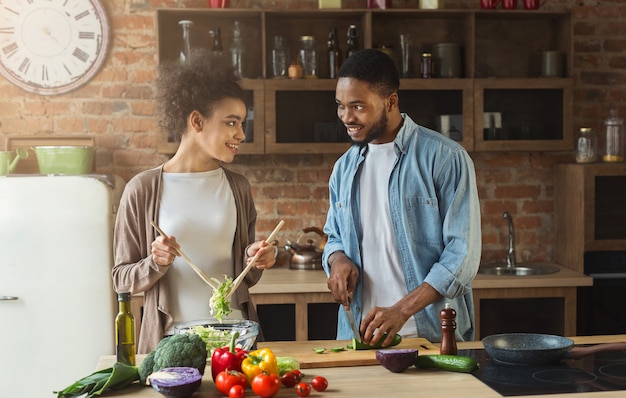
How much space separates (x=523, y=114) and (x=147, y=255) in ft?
8.57

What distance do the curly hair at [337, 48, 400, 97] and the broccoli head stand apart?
3.60 feet

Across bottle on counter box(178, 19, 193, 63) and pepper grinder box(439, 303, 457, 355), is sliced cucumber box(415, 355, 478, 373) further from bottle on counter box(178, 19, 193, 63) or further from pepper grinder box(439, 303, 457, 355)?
bottle on counter box(178, 19, 193, 63)

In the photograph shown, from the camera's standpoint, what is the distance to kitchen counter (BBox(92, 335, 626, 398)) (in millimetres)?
2029

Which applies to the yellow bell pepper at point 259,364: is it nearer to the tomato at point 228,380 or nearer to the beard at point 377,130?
the tomato at point 228,380

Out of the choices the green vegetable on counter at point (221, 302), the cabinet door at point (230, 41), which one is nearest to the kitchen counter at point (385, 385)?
the green vegetable on counter at point (221, 302)

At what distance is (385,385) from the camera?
2117 mm

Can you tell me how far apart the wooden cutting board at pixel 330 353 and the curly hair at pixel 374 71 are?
0.86 metres

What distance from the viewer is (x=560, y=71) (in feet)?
14.8

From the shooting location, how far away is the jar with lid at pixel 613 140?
4.48m

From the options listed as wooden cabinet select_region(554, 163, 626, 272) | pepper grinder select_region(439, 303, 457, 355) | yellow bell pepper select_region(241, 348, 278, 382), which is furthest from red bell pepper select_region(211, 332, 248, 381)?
wooden cabinet select_region(554, 163, 626, 272)

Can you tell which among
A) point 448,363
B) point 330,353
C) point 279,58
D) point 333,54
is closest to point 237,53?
point 279,58

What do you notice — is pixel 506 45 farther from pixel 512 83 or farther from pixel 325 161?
pixel 325 161

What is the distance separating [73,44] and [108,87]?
30cm

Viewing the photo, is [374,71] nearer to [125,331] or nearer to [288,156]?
[125,331]
